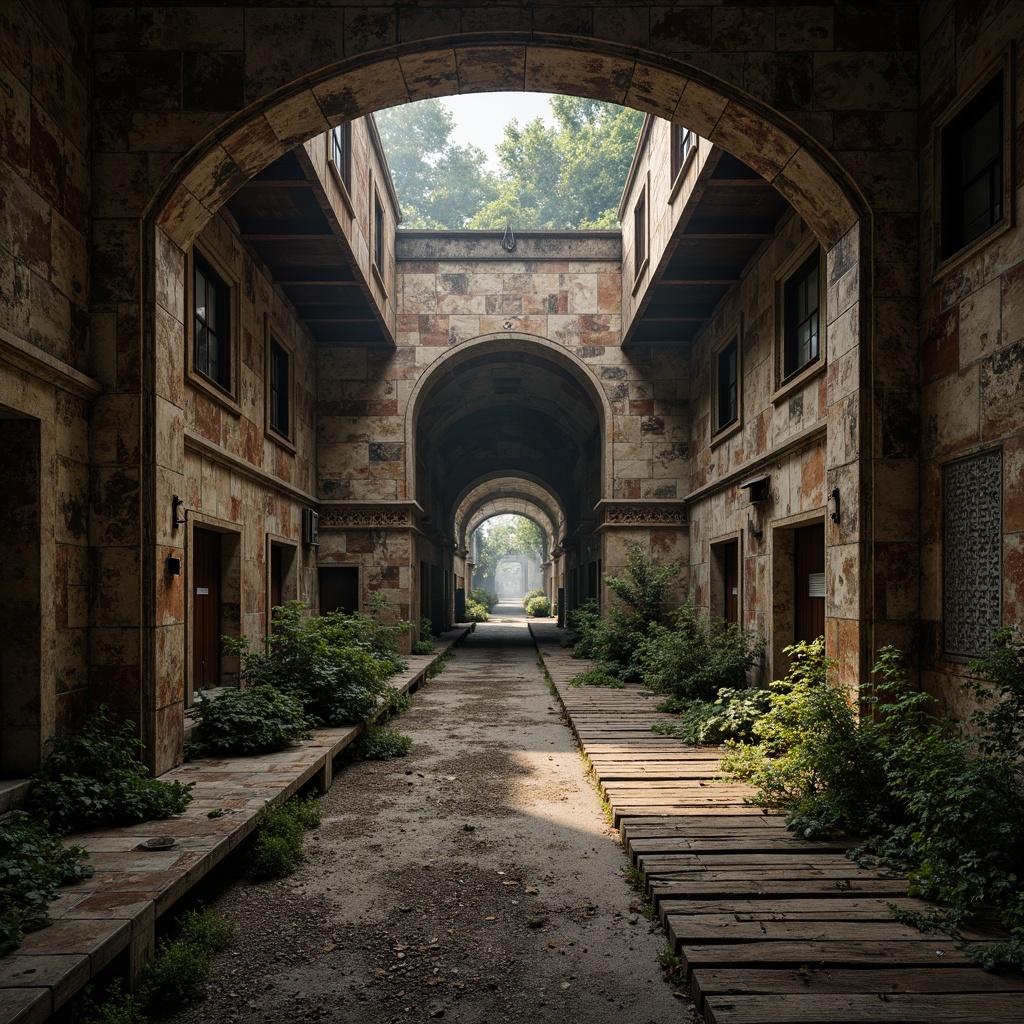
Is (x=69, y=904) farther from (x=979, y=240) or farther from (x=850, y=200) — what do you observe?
(x=850, y=200)

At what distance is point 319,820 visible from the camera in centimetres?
550

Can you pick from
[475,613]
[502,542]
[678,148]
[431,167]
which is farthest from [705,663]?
[502,542]

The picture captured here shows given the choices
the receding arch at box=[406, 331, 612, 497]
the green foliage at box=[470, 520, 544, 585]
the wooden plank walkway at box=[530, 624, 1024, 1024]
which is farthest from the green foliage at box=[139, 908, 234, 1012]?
the green foliage at box=[470, 520, 544, 585]

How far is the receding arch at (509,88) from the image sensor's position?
5.82m

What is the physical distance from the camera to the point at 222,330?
8805 mm

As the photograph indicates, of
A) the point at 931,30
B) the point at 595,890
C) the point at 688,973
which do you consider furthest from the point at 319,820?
the point at 931,30

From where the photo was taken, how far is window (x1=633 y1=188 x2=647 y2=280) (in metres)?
11.8

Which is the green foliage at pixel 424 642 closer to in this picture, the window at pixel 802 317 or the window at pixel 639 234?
the window at pixel 639 234

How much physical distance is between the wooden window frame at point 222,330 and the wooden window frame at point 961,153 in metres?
6.20

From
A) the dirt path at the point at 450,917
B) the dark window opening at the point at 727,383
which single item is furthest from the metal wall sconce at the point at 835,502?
the dark window opening at the point at 727,383

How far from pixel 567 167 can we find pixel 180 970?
3419cm

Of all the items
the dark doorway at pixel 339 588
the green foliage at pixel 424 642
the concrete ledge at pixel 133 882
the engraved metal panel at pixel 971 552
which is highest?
the engraved metal panel at pixel 971 552

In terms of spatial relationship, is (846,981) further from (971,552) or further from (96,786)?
(96,786)

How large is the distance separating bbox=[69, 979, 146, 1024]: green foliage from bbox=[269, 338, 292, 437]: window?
8.59 m
